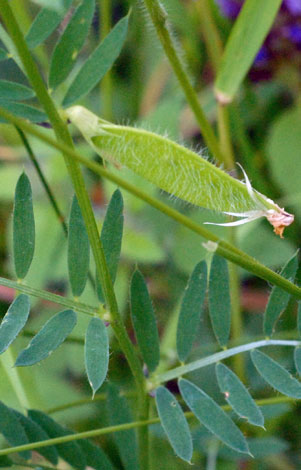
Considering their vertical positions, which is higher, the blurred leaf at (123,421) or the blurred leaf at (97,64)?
the blurred leaf at (97,64)

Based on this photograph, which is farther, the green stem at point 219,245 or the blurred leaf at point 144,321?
the blurred leaf at point 144,321

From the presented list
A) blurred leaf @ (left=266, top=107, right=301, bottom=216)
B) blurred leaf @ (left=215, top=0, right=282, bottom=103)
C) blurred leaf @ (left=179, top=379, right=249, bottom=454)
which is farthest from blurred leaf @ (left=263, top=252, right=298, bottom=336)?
blurred leaf @ (left=266, top=107, right=301, bottom=216)

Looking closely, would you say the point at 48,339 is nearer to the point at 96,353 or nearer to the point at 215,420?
the point at 96,353

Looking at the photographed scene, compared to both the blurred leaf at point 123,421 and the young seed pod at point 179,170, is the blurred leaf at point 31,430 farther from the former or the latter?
the young seed pod at point 179,170

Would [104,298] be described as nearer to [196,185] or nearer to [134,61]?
[196,185]

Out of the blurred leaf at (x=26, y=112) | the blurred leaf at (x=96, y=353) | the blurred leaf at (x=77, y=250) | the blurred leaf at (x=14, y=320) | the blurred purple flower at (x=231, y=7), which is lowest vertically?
the blurred leaf at (x=96, y=353)

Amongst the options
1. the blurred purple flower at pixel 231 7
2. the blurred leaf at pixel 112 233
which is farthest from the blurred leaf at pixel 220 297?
the blurred purple flower at pixel 231 7
